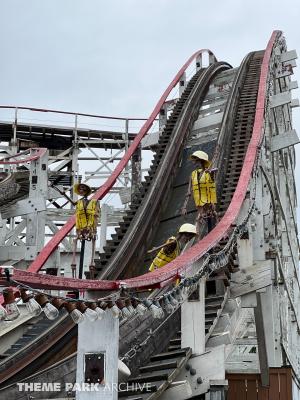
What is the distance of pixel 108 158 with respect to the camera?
2505 centimetres

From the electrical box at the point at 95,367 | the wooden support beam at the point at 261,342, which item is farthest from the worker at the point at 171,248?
the electrical box at the point at 95,367

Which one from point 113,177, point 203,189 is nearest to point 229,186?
point 113,177

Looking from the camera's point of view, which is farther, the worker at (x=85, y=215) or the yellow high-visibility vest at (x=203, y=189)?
the worker at (x=85, y=215)

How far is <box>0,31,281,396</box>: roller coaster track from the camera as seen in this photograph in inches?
214

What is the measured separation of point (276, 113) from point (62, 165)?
30.0 feet

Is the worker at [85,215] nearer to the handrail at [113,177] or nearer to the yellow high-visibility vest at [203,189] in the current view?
the handrail at [113,177]

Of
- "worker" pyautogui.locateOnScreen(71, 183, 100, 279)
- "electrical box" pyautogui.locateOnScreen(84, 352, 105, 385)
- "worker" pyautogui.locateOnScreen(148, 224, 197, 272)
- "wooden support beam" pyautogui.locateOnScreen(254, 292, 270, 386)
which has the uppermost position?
"worker" pyautogui.locateOnScreen(71, 183, 100, 279)

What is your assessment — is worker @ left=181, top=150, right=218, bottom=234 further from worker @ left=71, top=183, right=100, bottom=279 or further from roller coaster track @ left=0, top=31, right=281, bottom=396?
worker @ left=71, top=183, right=100, bottom=279

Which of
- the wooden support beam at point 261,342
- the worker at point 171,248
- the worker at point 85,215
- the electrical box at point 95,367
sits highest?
the worker at point 85,215

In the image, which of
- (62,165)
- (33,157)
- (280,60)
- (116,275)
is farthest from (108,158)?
(116,275)

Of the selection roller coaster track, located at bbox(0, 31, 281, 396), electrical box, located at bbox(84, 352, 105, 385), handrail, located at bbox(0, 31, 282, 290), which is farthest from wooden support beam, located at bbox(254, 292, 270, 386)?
electrical box, located at bbox(84, 352, 105, 385)

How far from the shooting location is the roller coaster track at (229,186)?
17.8 ft

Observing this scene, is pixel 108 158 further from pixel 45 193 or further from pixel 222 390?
pixel 222 390

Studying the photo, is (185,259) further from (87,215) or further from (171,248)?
(87,215)
